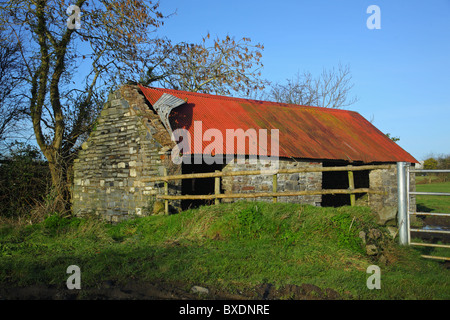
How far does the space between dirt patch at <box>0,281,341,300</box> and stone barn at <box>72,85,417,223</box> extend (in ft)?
18.9

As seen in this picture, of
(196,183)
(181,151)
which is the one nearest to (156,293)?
(181,151)

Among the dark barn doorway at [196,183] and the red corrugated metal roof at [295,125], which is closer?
the dark barn doorway at [196,183]

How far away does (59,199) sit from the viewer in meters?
12.6

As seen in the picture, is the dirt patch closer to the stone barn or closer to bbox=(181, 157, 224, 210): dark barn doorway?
the stone barn

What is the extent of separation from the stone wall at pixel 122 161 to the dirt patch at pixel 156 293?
6.00 metres

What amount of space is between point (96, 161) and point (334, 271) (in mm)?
9800

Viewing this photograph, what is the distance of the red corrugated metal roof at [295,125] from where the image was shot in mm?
13641

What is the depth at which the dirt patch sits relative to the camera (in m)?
4.61
